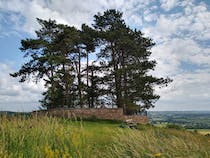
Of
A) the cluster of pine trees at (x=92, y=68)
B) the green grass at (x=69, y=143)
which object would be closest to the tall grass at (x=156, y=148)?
the green grass at (x=69, y=143)

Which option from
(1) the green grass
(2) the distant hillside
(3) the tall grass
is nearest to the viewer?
(3) the tall grass

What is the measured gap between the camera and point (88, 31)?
103 ft

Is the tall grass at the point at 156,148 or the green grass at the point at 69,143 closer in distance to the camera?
the tall grass at the point at 156,148

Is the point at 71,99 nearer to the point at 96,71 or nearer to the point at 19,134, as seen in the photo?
the point at 96,71

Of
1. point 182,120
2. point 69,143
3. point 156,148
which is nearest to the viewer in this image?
point 156,148

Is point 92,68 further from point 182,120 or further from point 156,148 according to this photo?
point 156,148

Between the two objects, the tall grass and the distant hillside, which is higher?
the distant hillside

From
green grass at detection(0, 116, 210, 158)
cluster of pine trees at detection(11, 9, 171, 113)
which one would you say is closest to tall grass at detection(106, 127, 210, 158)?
green grass at detection(0, 116, 210, 158)

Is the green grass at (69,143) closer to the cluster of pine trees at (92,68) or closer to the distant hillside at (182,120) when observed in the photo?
the distant hillside at (182,120)

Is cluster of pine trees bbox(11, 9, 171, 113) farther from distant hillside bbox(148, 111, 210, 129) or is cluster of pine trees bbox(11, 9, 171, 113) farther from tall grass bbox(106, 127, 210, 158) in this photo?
tall grass bbox(106, 127, 210, 158)

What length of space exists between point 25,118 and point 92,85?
22956mm

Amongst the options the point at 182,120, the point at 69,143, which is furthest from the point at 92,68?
the point at 69,143

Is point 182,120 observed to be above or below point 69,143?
above

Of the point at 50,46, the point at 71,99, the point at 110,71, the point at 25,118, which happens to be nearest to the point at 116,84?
the point at 110,71
